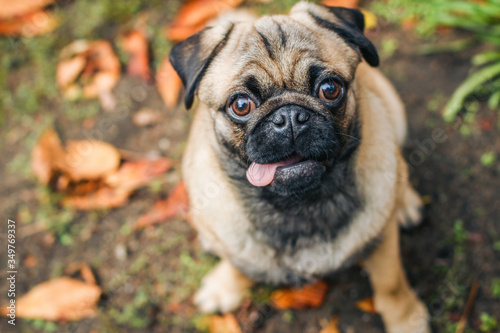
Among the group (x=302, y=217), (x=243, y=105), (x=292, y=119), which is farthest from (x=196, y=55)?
(x=302, y=217)

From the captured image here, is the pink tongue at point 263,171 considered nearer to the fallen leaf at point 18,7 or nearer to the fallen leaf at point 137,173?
the fallen leaf at point 137,173

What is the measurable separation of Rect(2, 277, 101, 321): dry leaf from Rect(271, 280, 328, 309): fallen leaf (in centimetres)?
155

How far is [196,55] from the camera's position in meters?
2.27

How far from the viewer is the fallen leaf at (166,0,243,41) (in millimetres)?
4341

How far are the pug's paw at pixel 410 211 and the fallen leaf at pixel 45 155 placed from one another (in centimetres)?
317

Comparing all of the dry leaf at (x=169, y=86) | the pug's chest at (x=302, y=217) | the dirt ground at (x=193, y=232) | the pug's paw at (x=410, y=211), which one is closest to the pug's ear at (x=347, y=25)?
the pug's chest at (x=302, y=217)

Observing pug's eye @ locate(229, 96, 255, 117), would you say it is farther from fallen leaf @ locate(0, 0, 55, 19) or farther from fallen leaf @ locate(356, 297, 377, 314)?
fallen leaf @ locate(0, 0, 55, 19)

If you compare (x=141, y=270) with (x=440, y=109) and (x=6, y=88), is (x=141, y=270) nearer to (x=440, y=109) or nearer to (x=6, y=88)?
(x=6, y=88)

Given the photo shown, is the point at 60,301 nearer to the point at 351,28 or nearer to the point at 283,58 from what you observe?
the point at 283,58

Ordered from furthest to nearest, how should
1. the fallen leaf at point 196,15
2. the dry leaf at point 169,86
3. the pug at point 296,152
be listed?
1. the fallen leaf at point 196,15
2. the dry leaf at point 169,86
3. the pug at point 296,152

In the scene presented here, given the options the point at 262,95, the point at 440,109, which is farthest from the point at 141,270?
the point at 440,109

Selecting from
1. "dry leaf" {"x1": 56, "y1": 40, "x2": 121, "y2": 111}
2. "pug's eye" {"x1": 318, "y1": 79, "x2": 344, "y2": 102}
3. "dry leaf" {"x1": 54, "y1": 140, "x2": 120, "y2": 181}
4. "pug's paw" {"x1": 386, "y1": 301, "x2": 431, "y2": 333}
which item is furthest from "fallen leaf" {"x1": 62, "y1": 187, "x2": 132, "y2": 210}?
"pug's paw" {"x1": 386, "y1": 301, "x2": 431, "y2": 333}

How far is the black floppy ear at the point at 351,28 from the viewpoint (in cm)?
216

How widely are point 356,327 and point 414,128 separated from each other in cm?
184
